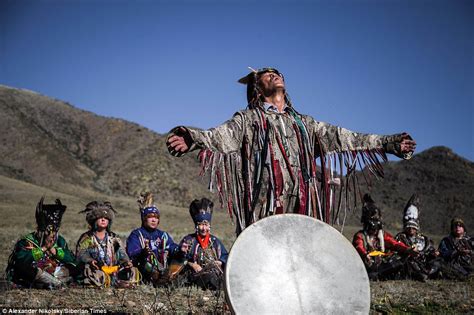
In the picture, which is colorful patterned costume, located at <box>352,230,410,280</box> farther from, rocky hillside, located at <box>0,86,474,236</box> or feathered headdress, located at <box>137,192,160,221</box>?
rocky hillside, located at <box>0,86,474,236</box>

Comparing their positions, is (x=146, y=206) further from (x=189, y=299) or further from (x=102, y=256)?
(x=189, y=299)

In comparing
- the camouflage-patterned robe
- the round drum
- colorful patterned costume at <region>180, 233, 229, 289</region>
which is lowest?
colorful patterned costume at <region>180, 233, 229, 289</region>

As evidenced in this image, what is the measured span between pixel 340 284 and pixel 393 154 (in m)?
1.40

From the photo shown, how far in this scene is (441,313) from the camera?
14.5 ft

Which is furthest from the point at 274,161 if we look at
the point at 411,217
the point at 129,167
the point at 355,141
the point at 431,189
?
the point at 129,167

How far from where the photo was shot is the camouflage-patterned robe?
3518 mm

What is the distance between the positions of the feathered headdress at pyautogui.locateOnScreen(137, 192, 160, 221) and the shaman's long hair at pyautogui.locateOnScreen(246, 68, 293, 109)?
9.93 ft

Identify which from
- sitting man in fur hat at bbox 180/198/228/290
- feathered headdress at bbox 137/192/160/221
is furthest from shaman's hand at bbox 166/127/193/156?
feathered headdress at bbox 137/192/160/221

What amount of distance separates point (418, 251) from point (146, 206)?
14.4ft

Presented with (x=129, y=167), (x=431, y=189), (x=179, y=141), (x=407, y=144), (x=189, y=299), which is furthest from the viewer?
(x=129, y=167)

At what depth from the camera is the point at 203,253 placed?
6.25 m

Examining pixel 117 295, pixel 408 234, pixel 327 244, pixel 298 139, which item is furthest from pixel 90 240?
pixel 408 234

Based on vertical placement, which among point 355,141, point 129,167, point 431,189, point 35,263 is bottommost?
point 35,263

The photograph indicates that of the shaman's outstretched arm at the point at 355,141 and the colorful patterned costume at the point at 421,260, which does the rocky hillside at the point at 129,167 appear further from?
the shaman's outstretched arm at the point at 355,141
